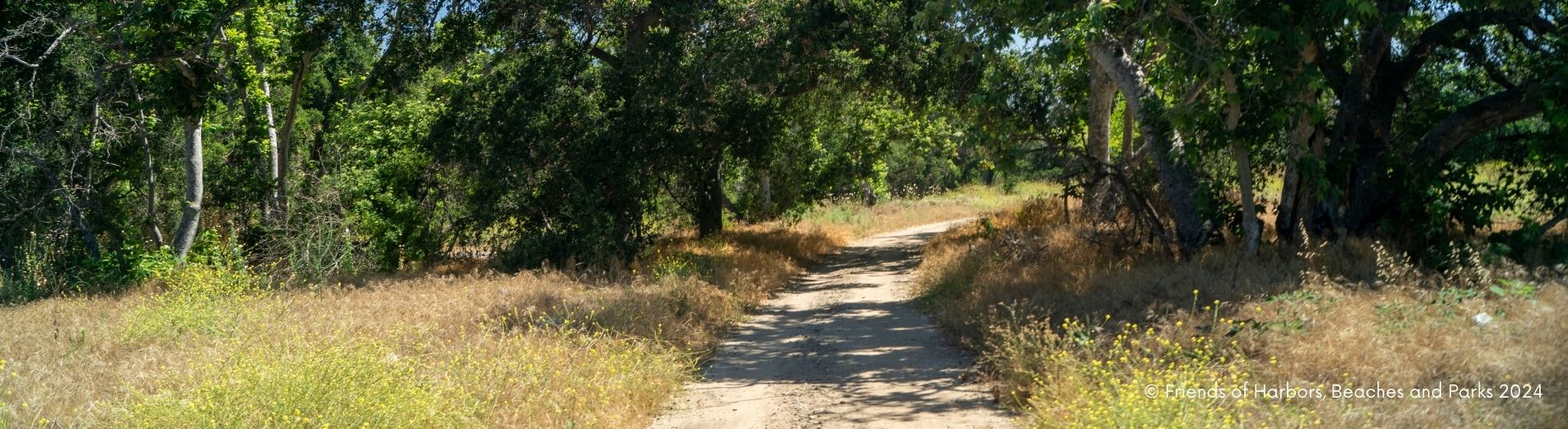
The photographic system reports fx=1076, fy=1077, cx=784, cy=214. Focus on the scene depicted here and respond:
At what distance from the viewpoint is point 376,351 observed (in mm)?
6980

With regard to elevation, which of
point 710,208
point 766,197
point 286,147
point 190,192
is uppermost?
point 286,147

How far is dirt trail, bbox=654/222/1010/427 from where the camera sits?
7.57m

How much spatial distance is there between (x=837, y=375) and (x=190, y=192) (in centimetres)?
1417

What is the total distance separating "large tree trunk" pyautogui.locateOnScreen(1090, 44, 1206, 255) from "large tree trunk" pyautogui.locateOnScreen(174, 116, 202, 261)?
47.8 ft

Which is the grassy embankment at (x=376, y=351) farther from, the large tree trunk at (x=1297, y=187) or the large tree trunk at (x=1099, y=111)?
the large tree trunk at (x=1099, y=111)

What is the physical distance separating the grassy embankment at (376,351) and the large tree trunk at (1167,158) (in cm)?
532

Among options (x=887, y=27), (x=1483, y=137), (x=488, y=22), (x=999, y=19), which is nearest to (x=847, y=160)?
(x=887, y=27)

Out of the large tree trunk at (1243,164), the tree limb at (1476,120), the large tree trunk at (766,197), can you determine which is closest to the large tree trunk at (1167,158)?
the large tree trunk at (1243,164)

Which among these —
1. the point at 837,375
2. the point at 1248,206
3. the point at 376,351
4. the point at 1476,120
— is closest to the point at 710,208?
the point at 1248,206

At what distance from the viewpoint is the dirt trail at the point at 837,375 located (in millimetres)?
7574

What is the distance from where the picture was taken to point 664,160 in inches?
704

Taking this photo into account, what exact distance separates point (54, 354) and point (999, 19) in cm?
1040

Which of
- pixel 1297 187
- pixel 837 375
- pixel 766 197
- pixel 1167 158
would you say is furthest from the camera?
pixel 766 197

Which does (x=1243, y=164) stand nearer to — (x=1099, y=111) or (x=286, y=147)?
(x=1099, y=111)
